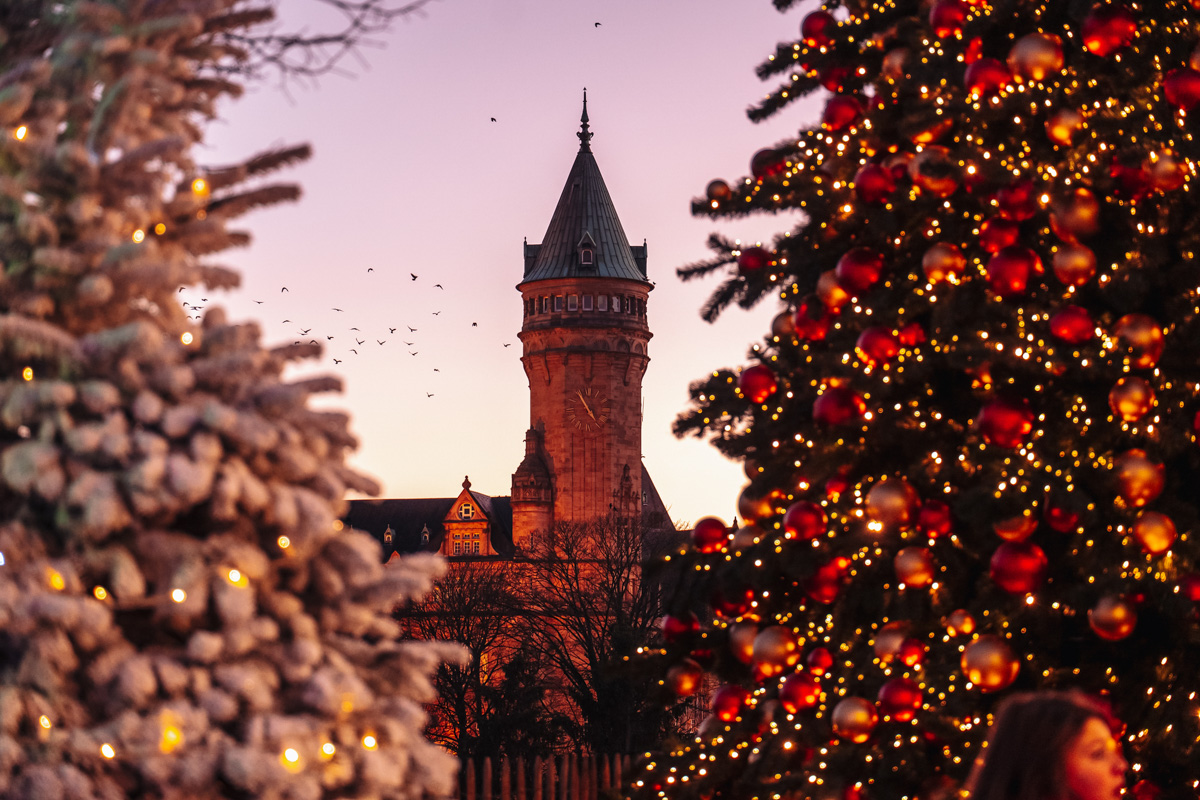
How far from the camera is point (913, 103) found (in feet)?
14.3

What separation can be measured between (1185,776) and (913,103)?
7.16ft

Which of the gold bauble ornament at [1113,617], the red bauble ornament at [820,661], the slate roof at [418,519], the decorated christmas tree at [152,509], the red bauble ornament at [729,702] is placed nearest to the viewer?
the decorated christmas tree at [152,509]

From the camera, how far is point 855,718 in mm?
4066

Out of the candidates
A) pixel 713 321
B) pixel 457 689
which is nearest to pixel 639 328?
pixel 457 689

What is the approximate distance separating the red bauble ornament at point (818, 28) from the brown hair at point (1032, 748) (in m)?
3.21

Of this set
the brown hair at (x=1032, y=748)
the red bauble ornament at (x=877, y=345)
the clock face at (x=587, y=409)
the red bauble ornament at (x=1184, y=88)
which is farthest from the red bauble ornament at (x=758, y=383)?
the clock face at (x=587, y=409)

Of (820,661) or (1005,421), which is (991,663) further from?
(820,661)

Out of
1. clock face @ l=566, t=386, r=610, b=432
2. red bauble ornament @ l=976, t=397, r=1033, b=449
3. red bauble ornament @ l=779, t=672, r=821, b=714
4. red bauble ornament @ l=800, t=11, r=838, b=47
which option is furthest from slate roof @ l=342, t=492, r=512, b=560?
red bauble ornament @ l=976, t=397, r=1033, b=449

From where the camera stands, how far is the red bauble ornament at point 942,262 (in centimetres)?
409

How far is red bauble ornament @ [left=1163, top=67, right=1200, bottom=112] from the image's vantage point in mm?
3998

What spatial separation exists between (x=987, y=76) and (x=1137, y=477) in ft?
4.26

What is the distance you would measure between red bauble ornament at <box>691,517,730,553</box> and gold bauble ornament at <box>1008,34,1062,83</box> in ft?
6.39

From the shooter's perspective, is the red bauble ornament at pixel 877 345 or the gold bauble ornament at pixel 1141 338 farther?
the red bauble ornament at pixel 877 345

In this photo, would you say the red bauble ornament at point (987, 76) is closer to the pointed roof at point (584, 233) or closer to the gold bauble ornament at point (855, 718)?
the gold bauble ornament at point (855, 718)
